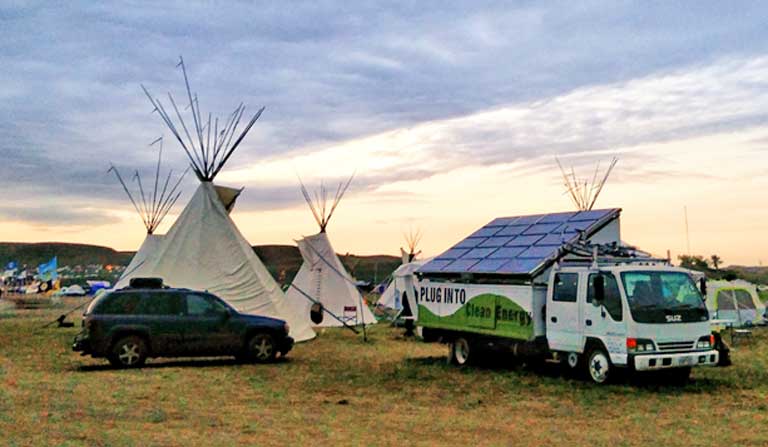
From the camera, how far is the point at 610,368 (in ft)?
47.2

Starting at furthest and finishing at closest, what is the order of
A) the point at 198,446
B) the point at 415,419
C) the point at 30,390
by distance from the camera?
1. the point at 30,390
2. the point at 415,419
3. the point at 198,446

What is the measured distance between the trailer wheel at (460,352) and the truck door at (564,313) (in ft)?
9.42

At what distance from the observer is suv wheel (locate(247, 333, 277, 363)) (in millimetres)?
19172

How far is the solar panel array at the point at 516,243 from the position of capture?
16547mm

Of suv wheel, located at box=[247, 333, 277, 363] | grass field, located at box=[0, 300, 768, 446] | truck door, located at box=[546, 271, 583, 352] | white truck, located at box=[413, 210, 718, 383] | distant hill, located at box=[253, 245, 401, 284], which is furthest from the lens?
distant hill, located at box=[253, 245, 401, 284]

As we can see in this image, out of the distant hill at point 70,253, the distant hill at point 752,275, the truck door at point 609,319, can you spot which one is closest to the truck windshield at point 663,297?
the truck door at point 609,319

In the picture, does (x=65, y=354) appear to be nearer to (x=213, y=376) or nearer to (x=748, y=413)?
(x=213, y=376)

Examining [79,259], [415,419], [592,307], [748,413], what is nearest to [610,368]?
[592,307]

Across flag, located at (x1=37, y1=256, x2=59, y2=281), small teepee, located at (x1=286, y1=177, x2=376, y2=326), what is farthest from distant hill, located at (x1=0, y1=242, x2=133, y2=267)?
small teepee, located at (x1=286, y1=177, x2=376, y2=326)

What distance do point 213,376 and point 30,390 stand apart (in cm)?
360

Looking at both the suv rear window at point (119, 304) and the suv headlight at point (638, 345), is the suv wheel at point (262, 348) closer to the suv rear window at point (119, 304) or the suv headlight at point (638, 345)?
the suv rear window at point (119, 304)

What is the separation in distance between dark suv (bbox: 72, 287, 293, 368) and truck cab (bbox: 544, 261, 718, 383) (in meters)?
7.58

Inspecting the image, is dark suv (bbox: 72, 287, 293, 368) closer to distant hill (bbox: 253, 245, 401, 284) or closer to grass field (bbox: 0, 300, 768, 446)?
grass field (bbox: 0, 300, 768, 446)

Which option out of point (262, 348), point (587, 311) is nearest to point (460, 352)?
point (587, 311)
